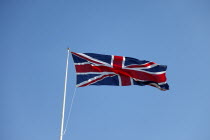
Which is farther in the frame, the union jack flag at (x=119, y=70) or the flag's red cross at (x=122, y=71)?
the flag's red cross at (x=122, y=71)

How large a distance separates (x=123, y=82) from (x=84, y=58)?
2731mm

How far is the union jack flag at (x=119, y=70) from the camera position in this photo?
17953mm

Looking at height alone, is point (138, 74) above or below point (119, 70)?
below

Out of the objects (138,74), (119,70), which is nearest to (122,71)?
(119,70)

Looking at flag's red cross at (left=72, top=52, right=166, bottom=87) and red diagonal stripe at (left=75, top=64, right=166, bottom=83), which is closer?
flag's red cross at (left=72, top=52, right=166, bottom=87)

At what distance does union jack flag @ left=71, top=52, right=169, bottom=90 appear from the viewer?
17953 mm

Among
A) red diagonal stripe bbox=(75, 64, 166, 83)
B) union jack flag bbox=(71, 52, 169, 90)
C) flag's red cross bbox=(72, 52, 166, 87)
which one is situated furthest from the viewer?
red diagonal stripe bbox=(75, 64, 166, 83)

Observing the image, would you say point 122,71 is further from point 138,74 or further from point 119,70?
point 138,74

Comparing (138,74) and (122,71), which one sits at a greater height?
(122,71)

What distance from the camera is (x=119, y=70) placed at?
18781 mm

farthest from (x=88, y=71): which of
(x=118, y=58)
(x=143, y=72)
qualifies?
(x=143, y=72)

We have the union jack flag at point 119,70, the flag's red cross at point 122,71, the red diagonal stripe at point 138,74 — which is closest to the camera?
the union jack flag at point 119,70

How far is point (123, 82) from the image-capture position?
732 inches

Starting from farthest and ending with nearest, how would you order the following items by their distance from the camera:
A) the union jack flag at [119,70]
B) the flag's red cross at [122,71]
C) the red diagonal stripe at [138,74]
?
1. the red diagonal stripe at [138,74]
2. the flag's red cross at [122,71]
3. the union jack flag at [119,70]
